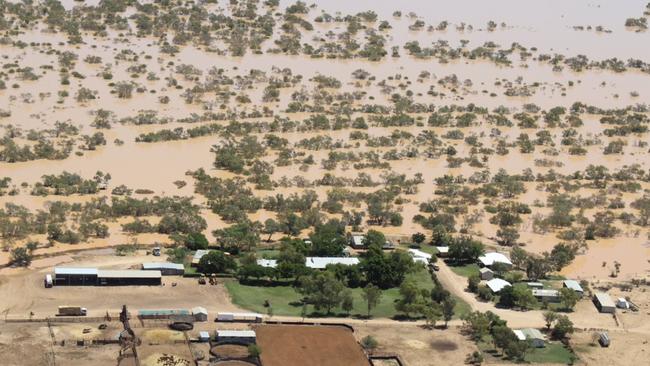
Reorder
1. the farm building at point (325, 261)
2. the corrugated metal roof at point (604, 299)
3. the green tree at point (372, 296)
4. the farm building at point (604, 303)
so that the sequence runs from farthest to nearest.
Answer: the farm building at point (325, 261), the corrugated metal roof at point (604, 299), the farm building at point (604, 303), the green tree at point (372, 296)

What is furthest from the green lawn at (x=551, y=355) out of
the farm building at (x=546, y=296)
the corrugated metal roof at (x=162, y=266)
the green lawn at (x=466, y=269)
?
the corrugated metal roof at (x=162, y=266)

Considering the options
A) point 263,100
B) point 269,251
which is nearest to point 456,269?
point 269,251

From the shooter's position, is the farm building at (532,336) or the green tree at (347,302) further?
the green tree at (347,302)

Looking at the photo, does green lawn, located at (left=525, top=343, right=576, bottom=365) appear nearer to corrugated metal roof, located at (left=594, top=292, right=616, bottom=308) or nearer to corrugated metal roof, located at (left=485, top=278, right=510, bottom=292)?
corrugated metal roof, located at (left=594, top=292, right=616, bottom=308)

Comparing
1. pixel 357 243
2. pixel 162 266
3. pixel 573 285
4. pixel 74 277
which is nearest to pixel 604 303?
pixel 573 285

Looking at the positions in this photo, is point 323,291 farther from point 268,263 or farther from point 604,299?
point 604,299

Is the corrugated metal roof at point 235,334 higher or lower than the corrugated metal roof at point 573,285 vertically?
lower

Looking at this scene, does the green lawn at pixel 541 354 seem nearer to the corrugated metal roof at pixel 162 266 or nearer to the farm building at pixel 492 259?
the farm building at pixel 492 259
